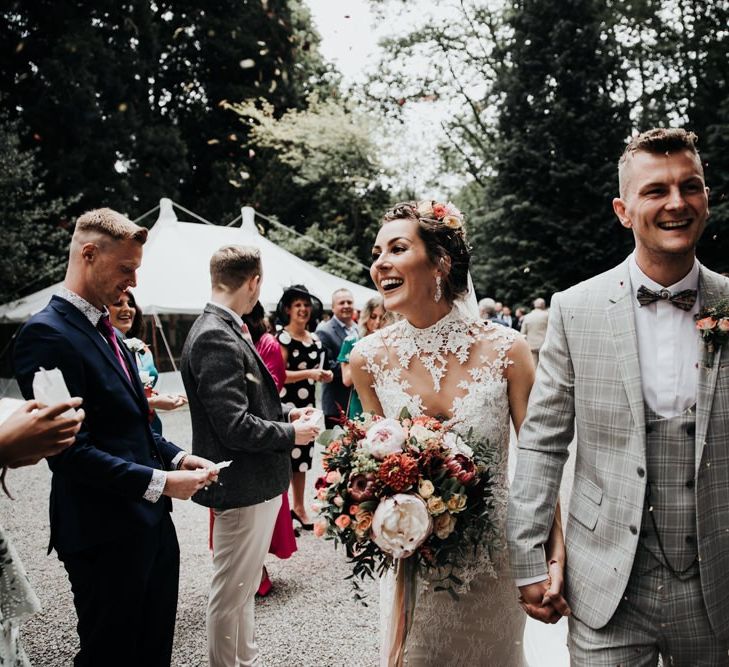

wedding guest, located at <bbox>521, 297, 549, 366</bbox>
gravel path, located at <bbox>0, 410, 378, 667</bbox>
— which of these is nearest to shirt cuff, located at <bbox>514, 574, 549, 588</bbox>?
gravel path, located at <bbox>0, 410, 378, 667</bbox>

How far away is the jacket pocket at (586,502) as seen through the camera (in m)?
1.90

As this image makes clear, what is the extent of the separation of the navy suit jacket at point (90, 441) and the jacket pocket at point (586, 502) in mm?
1554

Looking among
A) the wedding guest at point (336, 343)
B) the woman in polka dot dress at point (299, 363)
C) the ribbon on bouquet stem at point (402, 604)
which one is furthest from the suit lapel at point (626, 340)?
the wedding guest at point (336, 343)

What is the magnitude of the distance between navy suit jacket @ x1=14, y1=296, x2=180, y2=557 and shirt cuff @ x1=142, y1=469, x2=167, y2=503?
0.8 inches

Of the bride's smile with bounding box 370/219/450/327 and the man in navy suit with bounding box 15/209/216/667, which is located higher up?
the bride's smile with bounding box 370/219/450/327

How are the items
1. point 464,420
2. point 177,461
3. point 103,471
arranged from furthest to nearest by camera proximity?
point 177,461
point 464,420
point 103,471

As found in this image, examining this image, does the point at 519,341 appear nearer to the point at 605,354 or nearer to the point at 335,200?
the point at 605,354

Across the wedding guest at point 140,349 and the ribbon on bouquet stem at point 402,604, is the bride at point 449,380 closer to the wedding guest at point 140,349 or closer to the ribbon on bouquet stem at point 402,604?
the ribbon on bouquet stem at point 402,604

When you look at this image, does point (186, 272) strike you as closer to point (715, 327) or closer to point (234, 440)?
point (234, 440)

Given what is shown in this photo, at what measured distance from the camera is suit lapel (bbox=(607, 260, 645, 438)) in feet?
5.89

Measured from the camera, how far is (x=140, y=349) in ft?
14.2

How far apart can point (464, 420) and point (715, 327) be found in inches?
38.8

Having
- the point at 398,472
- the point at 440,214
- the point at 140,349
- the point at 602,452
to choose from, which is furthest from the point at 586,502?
the point at 140,349

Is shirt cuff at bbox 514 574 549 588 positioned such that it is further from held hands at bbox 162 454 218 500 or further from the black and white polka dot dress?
the black and white polka dot dress
